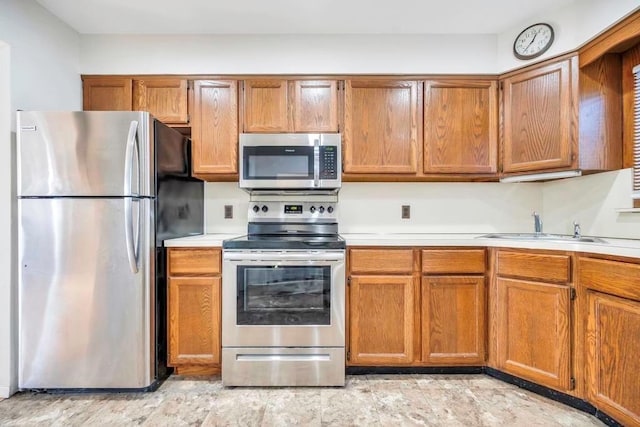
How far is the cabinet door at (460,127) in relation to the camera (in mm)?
2412

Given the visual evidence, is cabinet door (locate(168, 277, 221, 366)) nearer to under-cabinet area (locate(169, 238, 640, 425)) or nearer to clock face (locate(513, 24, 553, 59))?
under-cabinet area (locate(169, 238, 640, 425))

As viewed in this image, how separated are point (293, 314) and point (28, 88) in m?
2.17

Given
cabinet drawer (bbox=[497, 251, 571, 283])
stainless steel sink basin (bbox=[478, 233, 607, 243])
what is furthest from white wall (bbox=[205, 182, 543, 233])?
cabinet drawer (bbox=[497, 251, 571, 283])

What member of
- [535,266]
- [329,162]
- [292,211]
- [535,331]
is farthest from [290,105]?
[535,331]

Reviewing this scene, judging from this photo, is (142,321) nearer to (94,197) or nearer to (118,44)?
(94,197)

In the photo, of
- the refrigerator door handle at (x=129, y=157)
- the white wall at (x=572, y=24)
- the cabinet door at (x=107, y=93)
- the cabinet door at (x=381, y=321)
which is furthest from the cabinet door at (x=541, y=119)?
the cabinet door at (x=107, y=93)

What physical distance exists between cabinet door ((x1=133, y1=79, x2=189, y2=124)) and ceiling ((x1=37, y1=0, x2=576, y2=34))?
14.7 inches

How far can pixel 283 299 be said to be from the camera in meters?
2.08

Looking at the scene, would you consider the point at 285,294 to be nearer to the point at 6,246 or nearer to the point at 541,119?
the point at 6,246

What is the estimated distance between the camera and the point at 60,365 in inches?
76.2

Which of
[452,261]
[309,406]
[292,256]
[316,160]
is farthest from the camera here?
[316,160]

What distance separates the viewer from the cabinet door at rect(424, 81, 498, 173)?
2412mm

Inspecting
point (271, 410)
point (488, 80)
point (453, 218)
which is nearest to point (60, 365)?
point (271, 410)

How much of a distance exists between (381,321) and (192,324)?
122 centimetres
